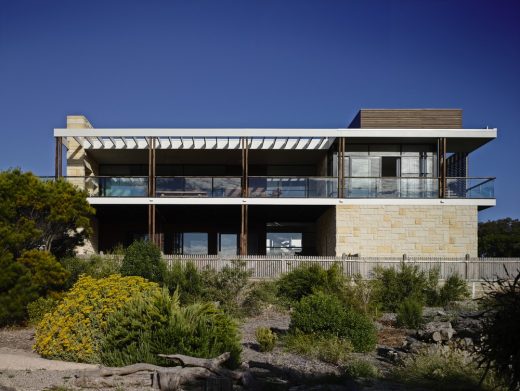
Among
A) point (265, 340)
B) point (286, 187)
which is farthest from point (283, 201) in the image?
point (265, 340)

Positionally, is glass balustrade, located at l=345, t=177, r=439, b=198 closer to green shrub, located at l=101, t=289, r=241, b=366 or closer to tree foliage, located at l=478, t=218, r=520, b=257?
green shrub, located at l=101, t=289, r=241, b=366

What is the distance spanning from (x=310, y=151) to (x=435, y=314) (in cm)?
1410

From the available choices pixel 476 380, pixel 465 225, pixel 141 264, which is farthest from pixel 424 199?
pixel 476 380

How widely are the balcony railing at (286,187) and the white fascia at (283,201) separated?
0.30 m

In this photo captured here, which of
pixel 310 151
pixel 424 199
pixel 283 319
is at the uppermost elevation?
pixel 310 151

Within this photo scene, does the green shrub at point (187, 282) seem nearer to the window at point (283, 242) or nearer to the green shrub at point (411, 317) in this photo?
the green shrub at point (411, 317)

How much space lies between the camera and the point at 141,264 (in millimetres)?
19438

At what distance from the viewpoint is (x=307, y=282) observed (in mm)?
18703

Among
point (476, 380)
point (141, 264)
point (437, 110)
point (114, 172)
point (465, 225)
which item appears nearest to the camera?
point (476, 380)

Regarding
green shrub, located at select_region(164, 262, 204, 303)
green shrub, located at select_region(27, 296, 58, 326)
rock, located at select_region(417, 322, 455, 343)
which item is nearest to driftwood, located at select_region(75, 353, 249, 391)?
rock, located at select_region(417, 322, 455, 343)

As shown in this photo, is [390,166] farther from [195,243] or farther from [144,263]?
[144,263]

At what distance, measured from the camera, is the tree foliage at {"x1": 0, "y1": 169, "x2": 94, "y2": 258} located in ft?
56.7

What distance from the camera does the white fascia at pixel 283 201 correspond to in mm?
26094

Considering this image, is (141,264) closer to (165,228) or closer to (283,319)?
(283,319)
